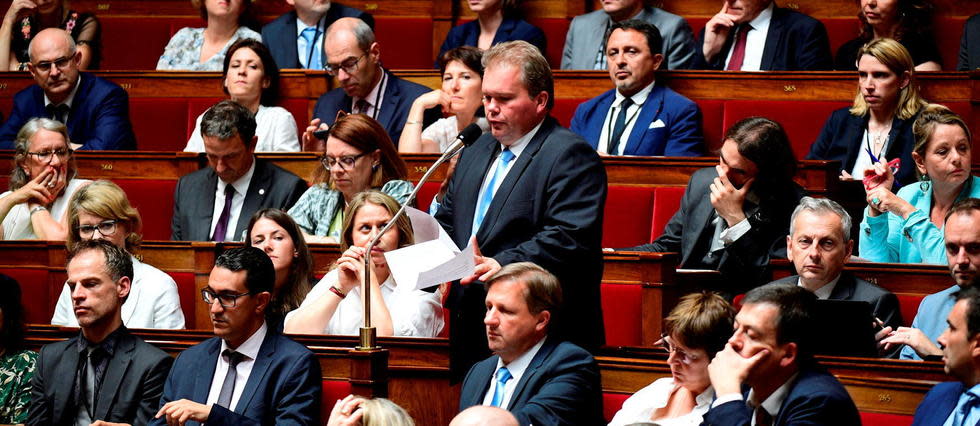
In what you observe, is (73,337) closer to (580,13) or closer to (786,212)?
(786,212)

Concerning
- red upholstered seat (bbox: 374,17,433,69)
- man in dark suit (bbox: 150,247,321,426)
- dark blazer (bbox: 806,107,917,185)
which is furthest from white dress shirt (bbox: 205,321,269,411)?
red upholstered seat (bbox: 374,17,433,69)

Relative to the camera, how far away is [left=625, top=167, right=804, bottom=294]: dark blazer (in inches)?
91.9

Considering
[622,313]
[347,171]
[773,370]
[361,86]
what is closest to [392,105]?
[361,86]

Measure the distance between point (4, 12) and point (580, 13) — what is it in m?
1.76

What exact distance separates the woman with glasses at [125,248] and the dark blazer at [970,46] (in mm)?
1829

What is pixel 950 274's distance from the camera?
218 cm

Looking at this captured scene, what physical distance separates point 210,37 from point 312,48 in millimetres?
286

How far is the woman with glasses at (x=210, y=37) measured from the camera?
3609 mm

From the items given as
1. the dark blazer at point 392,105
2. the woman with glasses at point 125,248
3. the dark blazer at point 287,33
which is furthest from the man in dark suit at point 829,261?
the dark blazer at point 287,33

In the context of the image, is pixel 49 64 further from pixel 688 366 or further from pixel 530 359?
pixel 688 366

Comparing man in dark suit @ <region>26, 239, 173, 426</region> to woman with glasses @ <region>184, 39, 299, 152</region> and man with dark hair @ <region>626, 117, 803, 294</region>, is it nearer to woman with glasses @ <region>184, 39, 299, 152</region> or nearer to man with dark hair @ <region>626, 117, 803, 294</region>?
man with dark hair @ <region>626, 117, 803, 294</region>

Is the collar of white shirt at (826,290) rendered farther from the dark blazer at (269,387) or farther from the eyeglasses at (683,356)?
the dark blazer at (269,387)

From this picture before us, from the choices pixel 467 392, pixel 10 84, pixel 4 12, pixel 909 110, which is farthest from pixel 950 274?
pixel 4 12

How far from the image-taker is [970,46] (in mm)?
3074
